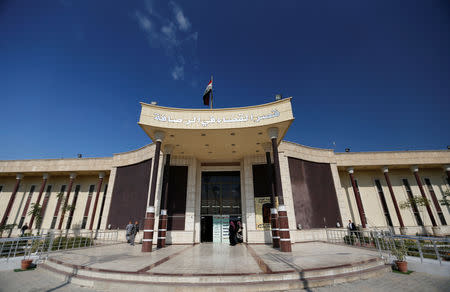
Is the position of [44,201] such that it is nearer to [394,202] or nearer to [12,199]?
[12,199]

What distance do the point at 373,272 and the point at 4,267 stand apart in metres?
13.9

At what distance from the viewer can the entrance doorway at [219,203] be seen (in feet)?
51.2

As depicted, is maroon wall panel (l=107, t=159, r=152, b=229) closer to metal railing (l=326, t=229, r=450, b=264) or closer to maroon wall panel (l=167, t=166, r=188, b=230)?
maroon wall panel (l=167, t=166, r=188, b=230)

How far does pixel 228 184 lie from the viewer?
657 inches

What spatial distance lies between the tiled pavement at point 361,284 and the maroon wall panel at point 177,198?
27.2 feet

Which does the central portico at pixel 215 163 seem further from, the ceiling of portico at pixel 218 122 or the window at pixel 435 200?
the window at pixel 435 200

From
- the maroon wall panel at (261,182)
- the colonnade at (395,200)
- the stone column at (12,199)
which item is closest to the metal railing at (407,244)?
the colonnade at (395,200)

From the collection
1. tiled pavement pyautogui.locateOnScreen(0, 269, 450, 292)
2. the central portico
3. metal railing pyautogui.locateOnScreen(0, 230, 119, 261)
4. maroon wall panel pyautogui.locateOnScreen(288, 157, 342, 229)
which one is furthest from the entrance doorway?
tiled pavement pyautogui.locateOnScreen(0, 269, 450, 292)

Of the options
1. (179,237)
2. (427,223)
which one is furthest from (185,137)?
(427,223)

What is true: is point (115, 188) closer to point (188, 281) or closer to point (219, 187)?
point (219, 187)

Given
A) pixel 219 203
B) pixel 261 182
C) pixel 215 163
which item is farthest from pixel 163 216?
pixel 261 182

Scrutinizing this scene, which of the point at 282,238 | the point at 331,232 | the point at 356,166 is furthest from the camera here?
the point at 356,166

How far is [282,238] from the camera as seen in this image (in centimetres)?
985

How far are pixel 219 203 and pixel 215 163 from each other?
3.36 m
